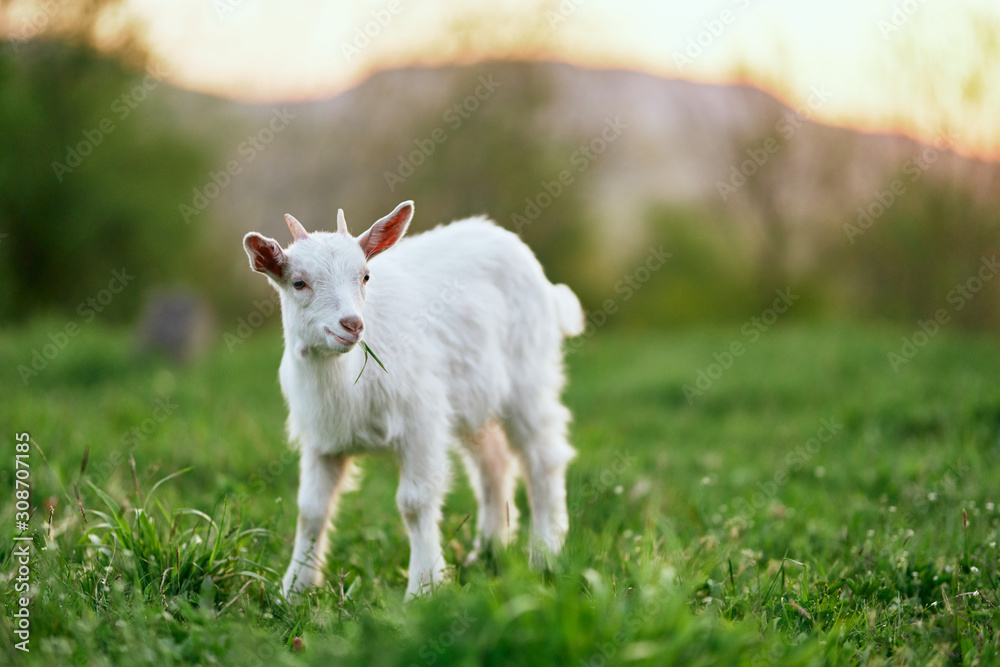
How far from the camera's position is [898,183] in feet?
34.6

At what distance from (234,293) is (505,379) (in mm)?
12703

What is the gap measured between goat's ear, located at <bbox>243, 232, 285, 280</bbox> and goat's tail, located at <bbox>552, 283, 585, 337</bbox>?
1826mm

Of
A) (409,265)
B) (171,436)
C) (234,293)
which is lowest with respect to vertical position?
(234,293)

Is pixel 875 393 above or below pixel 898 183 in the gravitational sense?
below

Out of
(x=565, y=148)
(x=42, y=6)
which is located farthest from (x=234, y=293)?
(x=565, y=148)

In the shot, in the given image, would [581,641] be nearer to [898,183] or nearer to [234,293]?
[898,183]

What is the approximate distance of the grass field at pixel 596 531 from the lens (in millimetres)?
2244

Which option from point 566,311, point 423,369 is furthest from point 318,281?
point 566,311

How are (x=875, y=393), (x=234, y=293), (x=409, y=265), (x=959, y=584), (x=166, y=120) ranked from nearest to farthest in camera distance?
1. (x=959, y=584)
2. (x=409, y=265)
3. (x=875, y=393)
4. (x=166, y=120)
5. (x=234, y=293)

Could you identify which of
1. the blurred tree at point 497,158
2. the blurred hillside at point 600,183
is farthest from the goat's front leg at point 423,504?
the blurred tree at point 497,158

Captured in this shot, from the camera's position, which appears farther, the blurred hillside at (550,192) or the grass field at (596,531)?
the blurred hillside at (550,192)

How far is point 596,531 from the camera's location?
4277mm

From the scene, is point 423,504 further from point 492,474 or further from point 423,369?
point 492,474

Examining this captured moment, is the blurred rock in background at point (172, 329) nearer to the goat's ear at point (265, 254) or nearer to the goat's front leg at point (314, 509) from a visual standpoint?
the goat's front leg at point (314, 509)
